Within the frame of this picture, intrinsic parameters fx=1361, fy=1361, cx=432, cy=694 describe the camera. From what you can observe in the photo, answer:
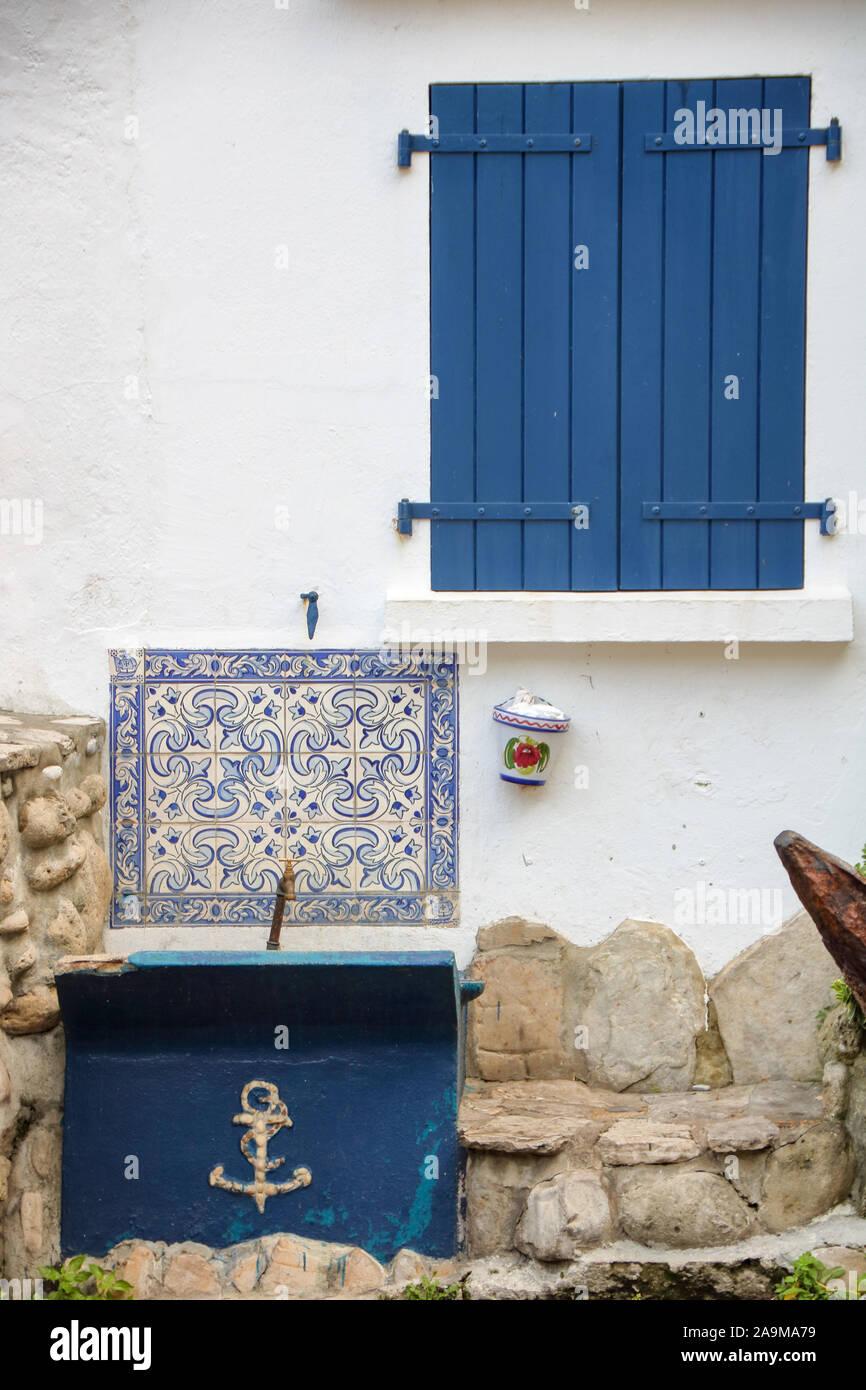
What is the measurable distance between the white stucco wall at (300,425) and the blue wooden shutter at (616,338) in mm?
103

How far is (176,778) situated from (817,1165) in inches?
91.1

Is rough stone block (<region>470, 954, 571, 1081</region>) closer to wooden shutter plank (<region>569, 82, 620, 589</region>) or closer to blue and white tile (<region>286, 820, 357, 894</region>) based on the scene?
blue and white tile (<region>286, 820, 357, 894</region>)

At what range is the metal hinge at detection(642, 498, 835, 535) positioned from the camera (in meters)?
4.44

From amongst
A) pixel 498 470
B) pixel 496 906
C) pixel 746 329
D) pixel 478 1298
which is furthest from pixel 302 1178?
pixel 746 329

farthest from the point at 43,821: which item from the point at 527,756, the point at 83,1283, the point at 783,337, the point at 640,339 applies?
the point at 783,337

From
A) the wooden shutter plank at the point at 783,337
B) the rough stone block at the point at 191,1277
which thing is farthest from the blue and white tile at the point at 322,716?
the rough stone block at the point at 191,1277

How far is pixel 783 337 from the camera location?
4438mm

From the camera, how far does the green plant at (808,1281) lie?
3543 millimetres

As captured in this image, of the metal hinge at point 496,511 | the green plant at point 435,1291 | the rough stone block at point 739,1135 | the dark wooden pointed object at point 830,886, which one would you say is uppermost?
the metal hinge at point 496,511

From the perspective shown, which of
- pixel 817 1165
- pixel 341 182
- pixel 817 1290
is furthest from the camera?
pixel 341 182

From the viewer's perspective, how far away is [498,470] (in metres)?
4.50

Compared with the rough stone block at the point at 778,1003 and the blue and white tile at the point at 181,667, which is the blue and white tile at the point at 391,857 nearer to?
the blue and white tile at the point at 181,667

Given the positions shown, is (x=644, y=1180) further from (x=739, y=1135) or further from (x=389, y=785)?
(x=389, y=785)

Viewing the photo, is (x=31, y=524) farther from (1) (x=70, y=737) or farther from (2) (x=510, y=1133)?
(2) (x=510, y=1133)
